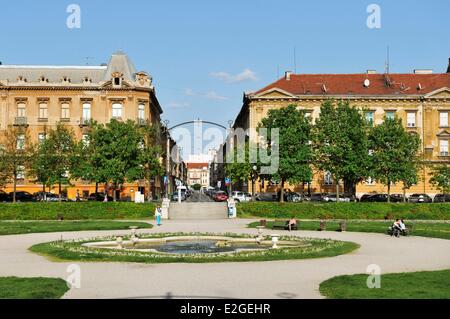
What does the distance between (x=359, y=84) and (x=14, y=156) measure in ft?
158

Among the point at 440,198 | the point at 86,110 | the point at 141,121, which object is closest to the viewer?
the point at 440,198

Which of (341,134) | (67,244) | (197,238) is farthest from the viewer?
(341,134)

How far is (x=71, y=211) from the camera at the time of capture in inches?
2023

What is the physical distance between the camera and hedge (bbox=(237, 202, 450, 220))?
51.5 m

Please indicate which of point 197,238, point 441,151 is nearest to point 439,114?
point 441,151

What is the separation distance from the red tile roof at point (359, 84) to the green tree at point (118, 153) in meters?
25.0

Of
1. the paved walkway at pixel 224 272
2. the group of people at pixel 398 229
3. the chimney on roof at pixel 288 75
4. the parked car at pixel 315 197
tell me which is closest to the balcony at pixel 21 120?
the chimney on roof at pixel 288 75

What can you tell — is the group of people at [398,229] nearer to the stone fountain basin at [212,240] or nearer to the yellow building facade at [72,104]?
the stone fountain basin at [212,240]

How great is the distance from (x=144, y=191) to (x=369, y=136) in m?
31.8

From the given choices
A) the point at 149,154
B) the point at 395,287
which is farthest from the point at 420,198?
the point at 395,287

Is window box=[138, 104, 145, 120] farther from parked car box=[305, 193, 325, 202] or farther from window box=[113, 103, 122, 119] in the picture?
parked car box=[305, 193, 325, 202]

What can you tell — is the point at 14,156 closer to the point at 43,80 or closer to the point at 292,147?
the point at 43,80

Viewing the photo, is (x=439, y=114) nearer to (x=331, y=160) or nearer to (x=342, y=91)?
(x=342, y=91)
